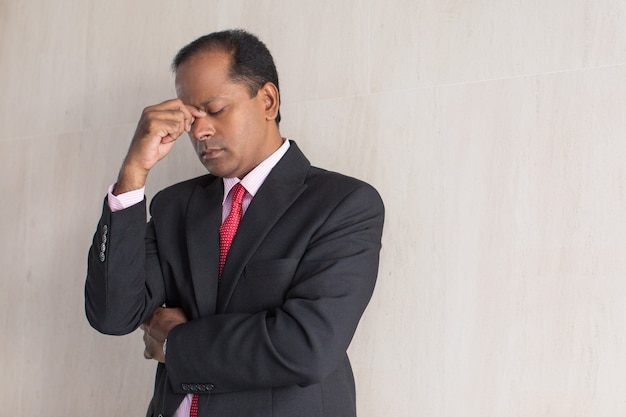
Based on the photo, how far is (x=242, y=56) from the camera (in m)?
2.04

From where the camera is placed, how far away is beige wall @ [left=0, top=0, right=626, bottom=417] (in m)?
2.07

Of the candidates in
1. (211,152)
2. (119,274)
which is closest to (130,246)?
(119,274)

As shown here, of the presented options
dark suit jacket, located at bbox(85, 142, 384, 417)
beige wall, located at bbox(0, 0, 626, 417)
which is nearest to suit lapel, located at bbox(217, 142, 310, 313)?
dark suit jacket, located at bbox(85, 142, 384, 417)

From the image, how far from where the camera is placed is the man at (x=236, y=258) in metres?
1.76

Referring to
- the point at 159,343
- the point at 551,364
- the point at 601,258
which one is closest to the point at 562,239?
the point at 601,258

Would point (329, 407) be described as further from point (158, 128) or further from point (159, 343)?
point (158, 128)

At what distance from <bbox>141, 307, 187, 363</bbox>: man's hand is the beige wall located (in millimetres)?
655

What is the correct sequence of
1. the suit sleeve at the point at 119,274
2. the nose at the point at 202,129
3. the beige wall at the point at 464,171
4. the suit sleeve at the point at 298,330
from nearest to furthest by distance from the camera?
1. the suit sleeve at the point at 298,330
2. the suit sleeve at the point at 119,274
3. the nose at the point at 202,129
4. the beige wall at the point at 464,171

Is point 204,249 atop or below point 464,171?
below

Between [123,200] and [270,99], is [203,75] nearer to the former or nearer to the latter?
[270,99]

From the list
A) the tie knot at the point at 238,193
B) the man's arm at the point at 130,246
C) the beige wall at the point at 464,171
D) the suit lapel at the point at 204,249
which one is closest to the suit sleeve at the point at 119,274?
the man's arm at the point at 130,246

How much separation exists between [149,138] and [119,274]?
0.31 meters

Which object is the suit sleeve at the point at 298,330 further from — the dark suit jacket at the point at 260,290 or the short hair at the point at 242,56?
the short hair at the point at 242,56

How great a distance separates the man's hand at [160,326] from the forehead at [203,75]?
0.50 meters
